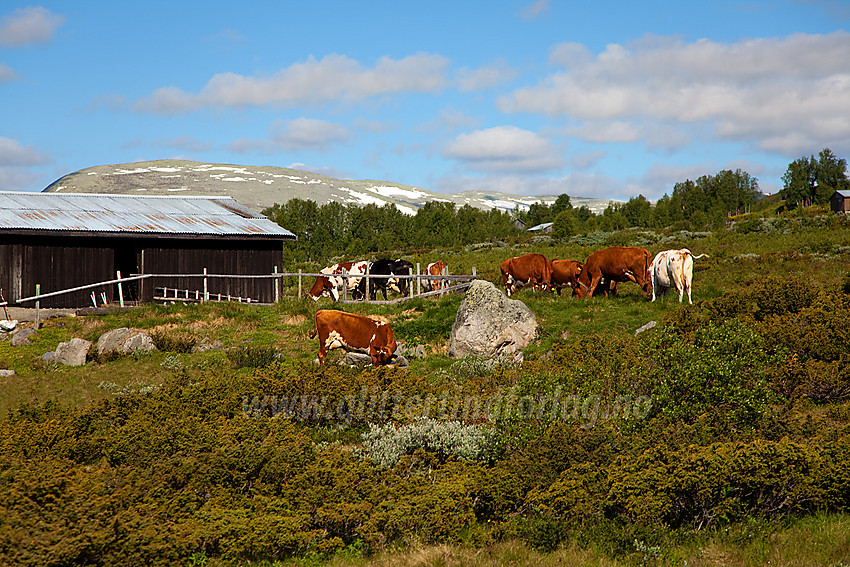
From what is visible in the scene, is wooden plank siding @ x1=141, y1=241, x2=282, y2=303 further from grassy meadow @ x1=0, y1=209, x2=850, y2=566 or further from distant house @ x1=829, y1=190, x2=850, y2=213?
distant house @ x1=829, y1=190, x2=850, y2=213

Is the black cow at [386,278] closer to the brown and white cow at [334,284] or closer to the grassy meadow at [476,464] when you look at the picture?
the brown and white cow at [334,284]

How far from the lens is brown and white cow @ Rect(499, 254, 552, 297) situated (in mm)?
23875

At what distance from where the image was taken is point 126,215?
2822 centimetres

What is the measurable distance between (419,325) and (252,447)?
11439mm

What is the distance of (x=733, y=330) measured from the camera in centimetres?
1151

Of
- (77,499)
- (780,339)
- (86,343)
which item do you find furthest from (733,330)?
(86,343)

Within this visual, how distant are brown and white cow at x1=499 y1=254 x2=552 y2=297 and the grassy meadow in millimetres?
9033

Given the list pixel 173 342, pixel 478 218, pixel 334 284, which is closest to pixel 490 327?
pixel 173 342

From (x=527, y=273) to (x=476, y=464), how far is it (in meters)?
15.9

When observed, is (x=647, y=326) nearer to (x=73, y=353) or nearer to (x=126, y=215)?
(x=73, y=353)

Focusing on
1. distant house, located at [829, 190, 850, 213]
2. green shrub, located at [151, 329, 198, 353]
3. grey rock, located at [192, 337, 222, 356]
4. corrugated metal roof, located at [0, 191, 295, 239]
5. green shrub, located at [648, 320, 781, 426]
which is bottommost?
grey rock, located at [192, 337, 222, 356]

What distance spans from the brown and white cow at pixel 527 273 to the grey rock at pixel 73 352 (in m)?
13.9

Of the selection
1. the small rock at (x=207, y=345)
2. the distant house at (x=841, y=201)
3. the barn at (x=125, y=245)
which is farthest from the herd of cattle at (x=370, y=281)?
the distant house at (x=841, y=201)

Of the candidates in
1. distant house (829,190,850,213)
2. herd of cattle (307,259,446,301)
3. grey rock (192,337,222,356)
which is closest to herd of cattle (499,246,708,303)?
herd of cattle (307,259,446,301)
